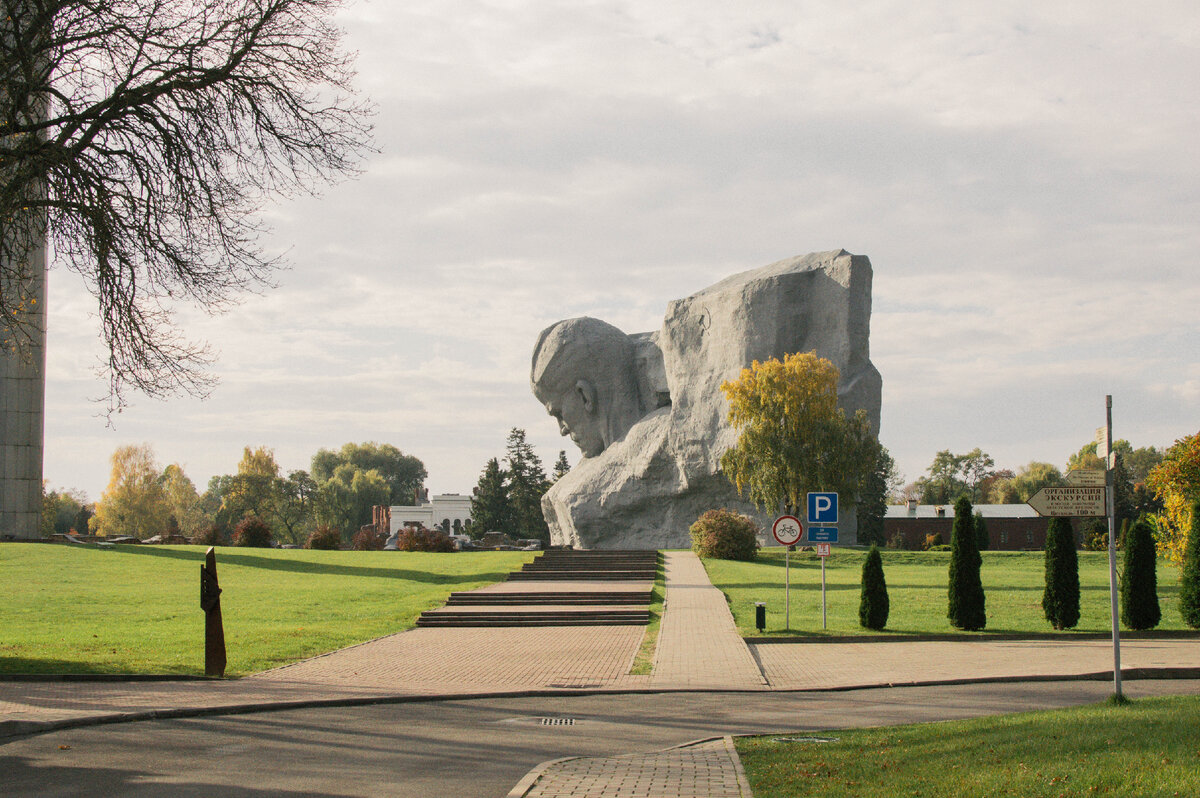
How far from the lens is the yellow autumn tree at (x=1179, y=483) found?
2359 cm

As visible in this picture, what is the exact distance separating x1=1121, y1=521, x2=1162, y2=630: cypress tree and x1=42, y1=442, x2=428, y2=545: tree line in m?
64.1

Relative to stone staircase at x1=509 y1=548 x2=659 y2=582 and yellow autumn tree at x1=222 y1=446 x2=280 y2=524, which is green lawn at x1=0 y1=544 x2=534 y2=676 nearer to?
stone staircase at x1=509 y1=548 x2=659 y2=582

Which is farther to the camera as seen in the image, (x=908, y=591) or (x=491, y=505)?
(x=491, y=505)

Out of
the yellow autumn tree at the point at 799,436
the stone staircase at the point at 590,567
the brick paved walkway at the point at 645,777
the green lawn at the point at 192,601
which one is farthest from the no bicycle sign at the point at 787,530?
the yellow autumn tree at the point at 799,436

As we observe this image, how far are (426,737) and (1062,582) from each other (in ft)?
48.5

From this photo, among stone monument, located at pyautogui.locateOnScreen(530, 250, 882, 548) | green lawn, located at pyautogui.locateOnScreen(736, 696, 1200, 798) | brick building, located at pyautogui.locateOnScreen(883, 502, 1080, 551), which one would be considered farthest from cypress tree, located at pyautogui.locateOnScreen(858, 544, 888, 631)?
brick building, located at pyautogui.locateOnScreen(883, 502, 1080, 551)

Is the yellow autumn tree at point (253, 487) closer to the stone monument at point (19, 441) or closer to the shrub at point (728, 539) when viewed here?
the stone monument at point (19, 441)

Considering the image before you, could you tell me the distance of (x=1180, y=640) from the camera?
19172 mm

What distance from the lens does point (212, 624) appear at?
14828 millimetres

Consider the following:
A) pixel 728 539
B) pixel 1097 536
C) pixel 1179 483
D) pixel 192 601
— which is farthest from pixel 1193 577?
pixel 1097 536

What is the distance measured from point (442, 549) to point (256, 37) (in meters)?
38.4

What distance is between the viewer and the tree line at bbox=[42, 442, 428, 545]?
90.0 m

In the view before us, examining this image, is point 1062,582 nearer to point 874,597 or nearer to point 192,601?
point 874,597

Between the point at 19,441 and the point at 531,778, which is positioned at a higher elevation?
the point at 19,441
